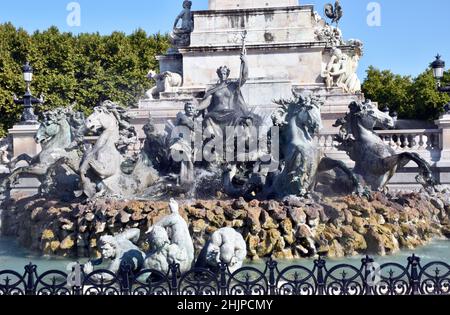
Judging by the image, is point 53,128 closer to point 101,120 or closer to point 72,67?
point 101,120

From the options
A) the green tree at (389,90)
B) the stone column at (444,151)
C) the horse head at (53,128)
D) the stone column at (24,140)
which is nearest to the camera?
the horse head at (53,128)

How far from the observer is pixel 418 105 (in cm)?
3922

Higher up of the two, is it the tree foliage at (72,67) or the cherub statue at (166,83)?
the tree foliage at (72,67)

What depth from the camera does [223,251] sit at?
9195 mm

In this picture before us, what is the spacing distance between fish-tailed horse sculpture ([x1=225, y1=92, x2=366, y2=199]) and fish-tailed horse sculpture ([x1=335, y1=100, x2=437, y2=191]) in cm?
63

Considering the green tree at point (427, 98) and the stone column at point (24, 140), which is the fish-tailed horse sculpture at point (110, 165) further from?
the green tree at point (427, 98)

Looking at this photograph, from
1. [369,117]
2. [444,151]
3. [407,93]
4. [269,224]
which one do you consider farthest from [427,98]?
[269,224]

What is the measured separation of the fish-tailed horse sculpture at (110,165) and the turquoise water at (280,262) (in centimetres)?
176

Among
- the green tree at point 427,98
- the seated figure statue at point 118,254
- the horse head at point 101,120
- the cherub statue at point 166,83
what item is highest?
the green tree at point 427,98

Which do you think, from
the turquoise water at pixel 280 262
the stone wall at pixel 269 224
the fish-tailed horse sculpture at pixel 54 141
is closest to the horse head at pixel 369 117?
the stone wall at pixel 269 224

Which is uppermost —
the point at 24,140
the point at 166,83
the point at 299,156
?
the point at 166,83

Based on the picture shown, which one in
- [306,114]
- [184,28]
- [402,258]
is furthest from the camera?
[184,28]

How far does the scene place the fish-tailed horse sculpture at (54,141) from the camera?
1560 centimetres

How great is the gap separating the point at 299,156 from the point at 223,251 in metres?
4.06
